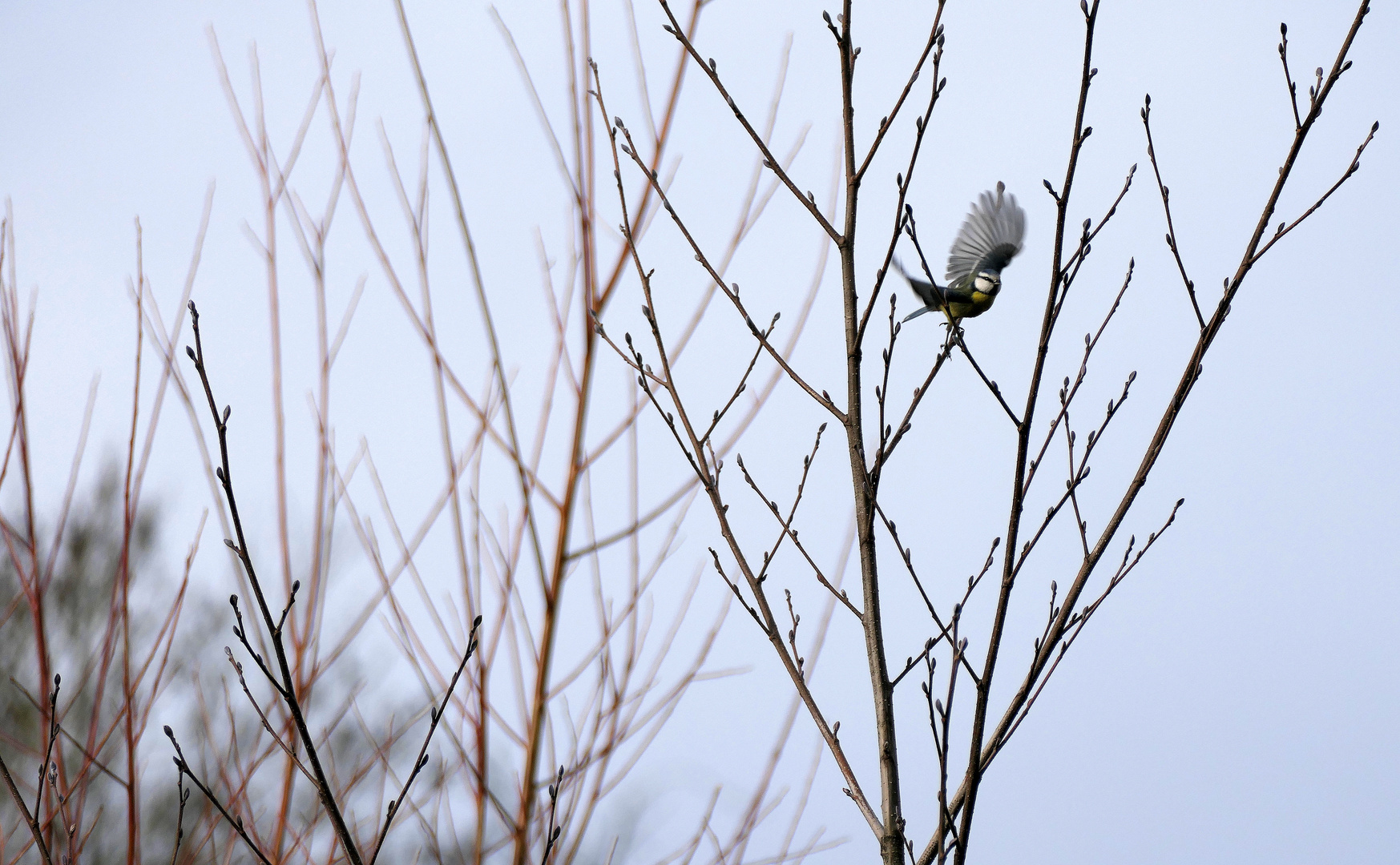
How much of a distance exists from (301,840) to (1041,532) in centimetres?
116

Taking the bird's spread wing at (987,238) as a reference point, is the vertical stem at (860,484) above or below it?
below

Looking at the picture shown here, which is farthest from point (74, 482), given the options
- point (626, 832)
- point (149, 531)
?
point (149, 531)

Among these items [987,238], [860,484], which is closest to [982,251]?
[987,238]

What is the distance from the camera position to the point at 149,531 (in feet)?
24.4

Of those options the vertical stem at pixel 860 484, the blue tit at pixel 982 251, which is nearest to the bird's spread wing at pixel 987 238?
the blue tit at pixel 982 251

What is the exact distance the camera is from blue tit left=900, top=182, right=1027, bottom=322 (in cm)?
215

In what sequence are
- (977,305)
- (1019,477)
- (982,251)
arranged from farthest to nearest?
(982,251) → (977,305) → (1019,477)

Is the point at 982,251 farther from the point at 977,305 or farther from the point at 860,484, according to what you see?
the point at 860,484

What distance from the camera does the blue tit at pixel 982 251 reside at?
2148mm

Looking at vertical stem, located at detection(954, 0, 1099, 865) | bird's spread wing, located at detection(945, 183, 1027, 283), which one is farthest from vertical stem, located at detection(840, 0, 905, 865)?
bird's spread wing, located at detection(945, 183, 1027, 283)

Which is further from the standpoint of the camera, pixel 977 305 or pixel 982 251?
pixel 982 251

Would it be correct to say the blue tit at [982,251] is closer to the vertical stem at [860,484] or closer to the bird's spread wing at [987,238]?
the bird's spread wing at [987,238]

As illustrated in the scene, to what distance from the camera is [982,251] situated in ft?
7.45

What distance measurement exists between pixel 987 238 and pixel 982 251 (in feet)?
0.12
